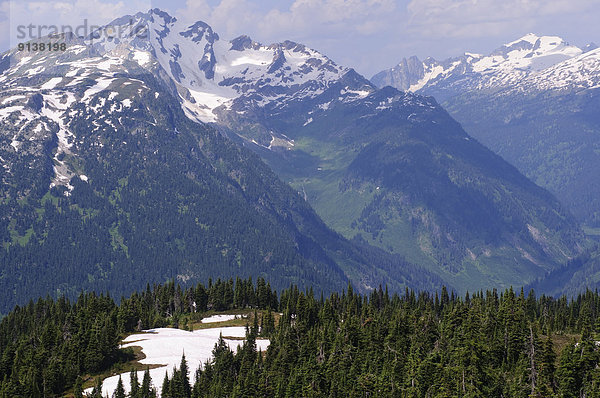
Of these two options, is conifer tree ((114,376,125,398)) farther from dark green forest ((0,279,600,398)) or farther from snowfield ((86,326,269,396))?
snowfield ((86,326,269,396))

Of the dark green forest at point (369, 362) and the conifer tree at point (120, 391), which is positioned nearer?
the dark green forest at point (369, 362)

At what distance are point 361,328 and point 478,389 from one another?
5889 centimetres

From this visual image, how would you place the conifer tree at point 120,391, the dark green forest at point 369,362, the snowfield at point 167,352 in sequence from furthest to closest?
1. the snowfield at point 167,352
2. the conifer tree at point 120,391
3. the dark green forest at point 369,362

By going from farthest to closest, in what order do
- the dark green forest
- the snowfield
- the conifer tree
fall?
the snowfield
the conifer tree
the dark green forest

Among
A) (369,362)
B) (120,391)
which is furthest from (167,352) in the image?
(369,362)

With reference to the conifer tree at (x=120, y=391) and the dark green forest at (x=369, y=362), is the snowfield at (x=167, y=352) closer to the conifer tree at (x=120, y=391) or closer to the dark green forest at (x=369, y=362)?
the dark green forest at (x=369, y=362)

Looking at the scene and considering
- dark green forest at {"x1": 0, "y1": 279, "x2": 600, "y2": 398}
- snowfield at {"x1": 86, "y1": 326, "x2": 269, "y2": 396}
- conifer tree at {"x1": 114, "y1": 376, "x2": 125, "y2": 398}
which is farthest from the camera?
snowfield at {"x1": 86, "y1": 326, "x2": 269, "y2": 396}

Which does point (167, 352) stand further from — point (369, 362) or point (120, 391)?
point (369, 362)

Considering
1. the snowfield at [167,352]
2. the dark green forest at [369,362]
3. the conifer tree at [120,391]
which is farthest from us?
the snowfield at [167,352]

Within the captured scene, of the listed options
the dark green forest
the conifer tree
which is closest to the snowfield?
the dark green forest

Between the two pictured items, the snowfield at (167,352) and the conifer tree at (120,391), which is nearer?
the conifer tree at (120,391)

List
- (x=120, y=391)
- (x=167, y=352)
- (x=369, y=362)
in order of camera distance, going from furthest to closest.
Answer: (x=167, y=352) < (x=369, y=362) < (x=120, y=391)

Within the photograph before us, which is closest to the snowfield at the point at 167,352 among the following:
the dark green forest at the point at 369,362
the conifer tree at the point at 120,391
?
the dark green forest at the point at 369,362

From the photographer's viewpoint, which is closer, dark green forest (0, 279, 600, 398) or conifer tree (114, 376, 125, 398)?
dark green forest (0, 279, 600, 398)
